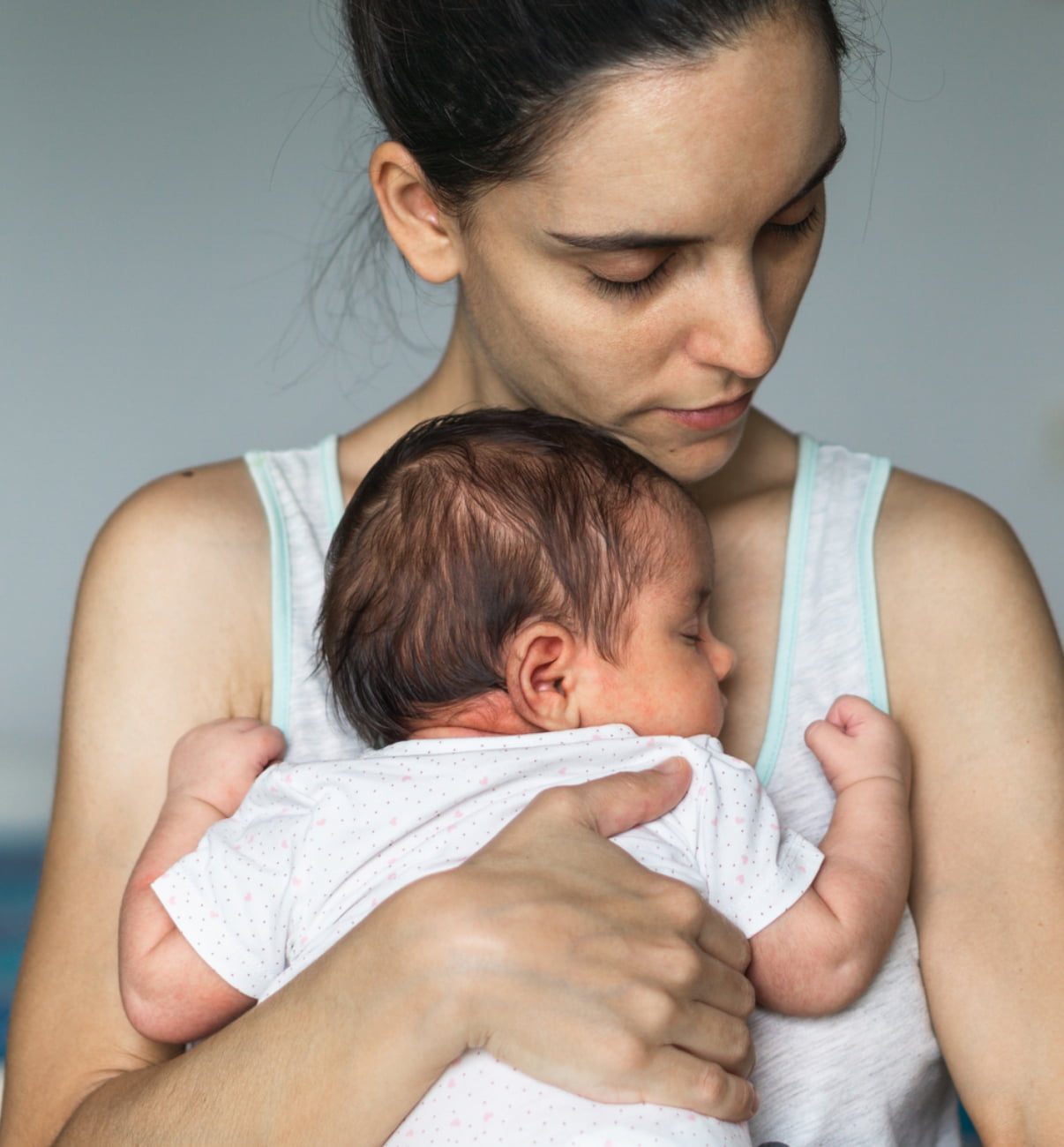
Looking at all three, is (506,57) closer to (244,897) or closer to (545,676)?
(545,676)

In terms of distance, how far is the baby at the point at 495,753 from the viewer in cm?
143

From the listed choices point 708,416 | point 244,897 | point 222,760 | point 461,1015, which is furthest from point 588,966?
point 708,416

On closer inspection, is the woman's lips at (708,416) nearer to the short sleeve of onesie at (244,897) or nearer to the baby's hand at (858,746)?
the baby's hand at (858,746)

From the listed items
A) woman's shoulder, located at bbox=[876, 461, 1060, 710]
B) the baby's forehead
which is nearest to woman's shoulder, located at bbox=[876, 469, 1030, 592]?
woman's shoulder, located at bbox=[876, 461, 1060, 710]

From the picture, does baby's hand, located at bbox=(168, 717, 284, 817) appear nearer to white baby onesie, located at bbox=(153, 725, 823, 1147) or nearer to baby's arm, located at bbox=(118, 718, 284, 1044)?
baby's arm, located at bbox=(118, 718, 284, 1044)

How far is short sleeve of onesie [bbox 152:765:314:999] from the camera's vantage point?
144cm

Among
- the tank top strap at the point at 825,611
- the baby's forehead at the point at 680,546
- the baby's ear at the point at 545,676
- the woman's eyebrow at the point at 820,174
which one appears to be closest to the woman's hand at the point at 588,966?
the baby's ear at the point at 545,676

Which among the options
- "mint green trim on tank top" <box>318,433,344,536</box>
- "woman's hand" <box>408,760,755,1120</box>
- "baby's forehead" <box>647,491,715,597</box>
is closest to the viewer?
"woman's hand" <box>408,760,755,1120</box>

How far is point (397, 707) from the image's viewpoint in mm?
→ 1535

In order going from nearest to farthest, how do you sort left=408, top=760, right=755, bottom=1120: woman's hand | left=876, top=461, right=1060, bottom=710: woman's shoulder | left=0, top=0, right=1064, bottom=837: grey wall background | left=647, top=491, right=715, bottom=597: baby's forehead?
left=408, top=760, right=755, bottom=1120: woman's hand < left=647, top=491, right=715, bottom=597: baby's forehead < left=876, top=461, right=1060, bottom=710: woman's shoulder < left=0, top=0, right=1064, bottom=837: grey wall background

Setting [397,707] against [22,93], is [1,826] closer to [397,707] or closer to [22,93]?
[22,93]

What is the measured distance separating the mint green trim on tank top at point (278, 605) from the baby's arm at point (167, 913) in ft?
0.16

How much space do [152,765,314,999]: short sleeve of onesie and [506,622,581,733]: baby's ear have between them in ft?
0.72

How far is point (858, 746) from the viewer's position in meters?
1.61
